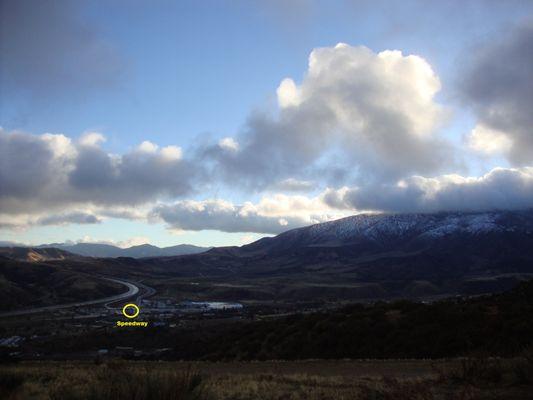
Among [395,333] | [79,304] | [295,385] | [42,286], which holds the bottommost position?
[79,304]

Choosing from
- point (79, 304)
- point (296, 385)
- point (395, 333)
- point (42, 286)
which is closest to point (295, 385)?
point (296, 385)

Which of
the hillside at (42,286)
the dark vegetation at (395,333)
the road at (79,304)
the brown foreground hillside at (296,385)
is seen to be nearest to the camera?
the brown foreground hillside at (296,385)

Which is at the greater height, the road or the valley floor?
the valley floor

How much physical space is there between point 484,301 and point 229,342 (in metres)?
23.9

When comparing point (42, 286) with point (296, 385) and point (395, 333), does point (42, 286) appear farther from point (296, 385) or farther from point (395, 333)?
point (296, 385)

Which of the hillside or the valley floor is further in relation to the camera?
the hillside

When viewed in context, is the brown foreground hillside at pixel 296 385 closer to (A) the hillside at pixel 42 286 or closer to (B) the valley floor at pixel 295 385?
(B) the valley floor at pixel 295 385

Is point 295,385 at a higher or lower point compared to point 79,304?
higher

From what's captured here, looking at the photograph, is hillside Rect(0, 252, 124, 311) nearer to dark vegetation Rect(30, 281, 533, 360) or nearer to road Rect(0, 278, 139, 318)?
road Rect(0, 278, 139, 318)

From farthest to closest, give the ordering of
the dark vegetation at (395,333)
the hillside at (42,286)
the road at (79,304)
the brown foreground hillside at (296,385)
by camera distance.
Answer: the hillside at (42,286) < the road at (79,304) < the dark vegetation at (395,333) < the brown foreground hillside at (296,385)

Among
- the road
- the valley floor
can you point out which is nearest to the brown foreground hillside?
the valley floor

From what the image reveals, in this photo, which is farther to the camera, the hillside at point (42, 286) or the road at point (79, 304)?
the hillside at point (42, 286)

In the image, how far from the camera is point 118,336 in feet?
253

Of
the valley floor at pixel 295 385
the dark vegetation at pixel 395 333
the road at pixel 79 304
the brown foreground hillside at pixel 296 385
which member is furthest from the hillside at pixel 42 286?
the valley floor at pixel 295 385
